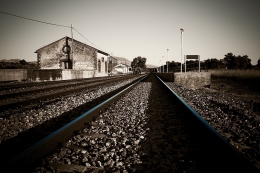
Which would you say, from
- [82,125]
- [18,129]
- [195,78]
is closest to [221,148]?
[82,125]

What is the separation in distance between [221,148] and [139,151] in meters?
1.05

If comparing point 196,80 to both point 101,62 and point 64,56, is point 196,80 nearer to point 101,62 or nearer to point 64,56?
point 64,56

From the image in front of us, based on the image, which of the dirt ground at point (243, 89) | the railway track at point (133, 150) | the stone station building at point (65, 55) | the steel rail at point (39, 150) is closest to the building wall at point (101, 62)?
the stone station building at point (65, 55)

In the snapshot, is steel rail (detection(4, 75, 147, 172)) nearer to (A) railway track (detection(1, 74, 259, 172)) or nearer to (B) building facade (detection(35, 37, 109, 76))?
(A) railway track (detection(1, 74, 259, 172))

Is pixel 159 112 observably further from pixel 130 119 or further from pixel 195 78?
pixel 195 78

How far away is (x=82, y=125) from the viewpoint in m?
3.29

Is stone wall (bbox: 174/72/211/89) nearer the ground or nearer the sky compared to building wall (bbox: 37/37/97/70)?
nearer the ground

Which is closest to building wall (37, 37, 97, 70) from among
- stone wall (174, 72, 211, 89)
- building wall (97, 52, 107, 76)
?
building wall (97, 52, 107, 76)

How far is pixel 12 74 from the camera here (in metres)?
20.3

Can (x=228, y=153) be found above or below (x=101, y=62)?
below

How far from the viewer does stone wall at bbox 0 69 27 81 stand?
774 inches

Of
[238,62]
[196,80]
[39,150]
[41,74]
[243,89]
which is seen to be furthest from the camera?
[238,62]

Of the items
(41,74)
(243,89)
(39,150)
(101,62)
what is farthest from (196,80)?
(101,62)

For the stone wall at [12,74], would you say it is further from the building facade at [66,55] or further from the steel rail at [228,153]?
the steel rail at [228,153]
